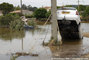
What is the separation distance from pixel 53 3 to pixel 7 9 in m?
39.9

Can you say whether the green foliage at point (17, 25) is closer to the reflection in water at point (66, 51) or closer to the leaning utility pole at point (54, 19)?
the leaning utility pole at point (54, 19)

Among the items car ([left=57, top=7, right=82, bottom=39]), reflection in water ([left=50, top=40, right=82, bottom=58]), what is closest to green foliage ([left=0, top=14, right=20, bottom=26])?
car ([left=57, top=7, right=82, bottom=39])

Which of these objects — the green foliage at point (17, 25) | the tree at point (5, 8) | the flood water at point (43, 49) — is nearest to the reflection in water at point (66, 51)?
the flood water at point (43, 49)

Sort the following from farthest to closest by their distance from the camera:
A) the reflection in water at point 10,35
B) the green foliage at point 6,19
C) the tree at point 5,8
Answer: the tree at point 5,8
the green foliage at point 6,19
the reflection in water at point 10,35

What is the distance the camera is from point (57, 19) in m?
12.5

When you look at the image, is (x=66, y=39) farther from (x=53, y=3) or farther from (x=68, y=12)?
(x=53, y=3)

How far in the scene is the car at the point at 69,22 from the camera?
40.8 ft

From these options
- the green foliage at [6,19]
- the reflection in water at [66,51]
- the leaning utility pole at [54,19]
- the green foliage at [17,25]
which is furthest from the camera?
the green foliage at [6,19]

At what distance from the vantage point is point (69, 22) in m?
12.8

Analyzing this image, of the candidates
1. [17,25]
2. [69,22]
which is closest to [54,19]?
[69,22]

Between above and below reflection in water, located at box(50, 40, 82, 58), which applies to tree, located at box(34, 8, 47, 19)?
above

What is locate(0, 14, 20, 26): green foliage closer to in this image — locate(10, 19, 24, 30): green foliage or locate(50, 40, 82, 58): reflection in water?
locate(10, 19, 24, 30): green foliage

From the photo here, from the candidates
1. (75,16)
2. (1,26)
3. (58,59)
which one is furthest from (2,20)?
(58,59)

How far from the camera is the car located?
12.4 meters
